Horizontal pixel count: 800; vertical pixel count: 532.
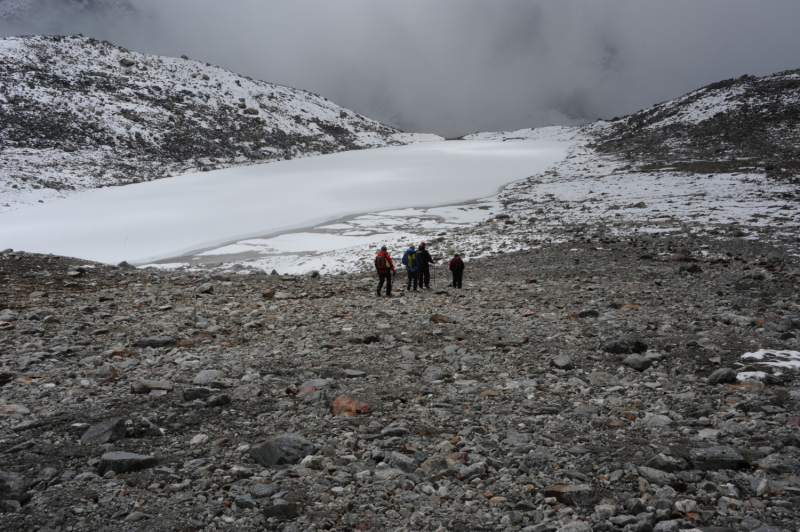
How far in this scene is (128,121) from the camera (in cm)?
4550

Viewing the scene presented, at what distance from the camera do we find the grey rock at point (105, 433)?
4.40 metres

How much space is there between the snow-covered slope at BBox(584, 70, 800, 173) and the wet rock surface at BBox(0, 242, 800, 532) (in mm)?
28526

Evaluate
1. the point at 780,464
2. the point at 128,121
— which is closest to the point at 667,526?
the point at 780,464

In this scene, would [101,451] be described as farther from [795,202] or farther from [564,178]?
[564,178]

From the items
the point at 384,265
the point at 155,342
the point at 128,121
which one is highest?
the point at 128,121

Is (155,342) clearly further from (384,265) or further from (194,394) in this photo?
(384,265)

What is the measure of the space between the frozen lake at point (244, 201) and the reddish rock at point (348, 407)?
1781 cm

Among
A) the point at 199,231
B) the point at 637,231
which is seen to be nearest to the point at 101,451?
the point at 637,231

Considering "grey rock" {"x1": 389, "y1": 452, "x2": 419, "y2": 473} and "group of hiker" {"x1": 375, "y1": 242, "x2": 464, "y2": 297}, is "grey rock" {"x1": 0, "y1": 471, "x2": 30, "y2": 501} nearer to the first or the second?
"grey rock" {"x1": 389, "y1": 452, "x2": 419, "y2": 473}

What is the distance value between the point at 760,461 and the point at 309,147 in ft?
189

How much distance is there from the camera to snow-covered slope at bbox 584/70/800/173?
32844 millimetres

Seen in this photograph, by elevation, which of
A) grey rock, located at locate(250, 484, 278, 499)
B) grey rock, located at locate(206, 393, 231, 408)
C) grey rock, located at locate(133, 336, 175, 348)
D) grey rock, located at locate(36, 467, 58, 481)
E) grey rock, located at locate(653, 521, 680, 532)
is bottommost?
grey rock, located at locate(653, 521, 680, 532)

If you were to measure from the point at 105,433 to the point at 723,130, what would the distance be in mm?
52194

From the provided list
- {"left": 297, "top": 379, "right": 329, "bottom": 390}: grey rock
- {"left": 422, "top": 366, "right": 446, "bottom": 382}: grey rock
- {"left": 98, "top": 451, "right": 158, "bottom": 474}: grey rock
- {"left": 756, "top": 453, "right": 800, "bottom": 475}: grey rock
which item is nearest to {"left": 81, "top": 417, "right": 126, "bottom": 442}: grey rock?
{"left": 98, "top": 451, "right": 158, "bottom": 474}: grey rock
